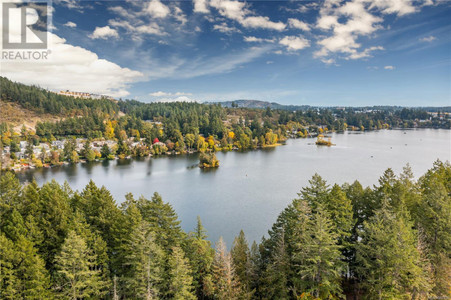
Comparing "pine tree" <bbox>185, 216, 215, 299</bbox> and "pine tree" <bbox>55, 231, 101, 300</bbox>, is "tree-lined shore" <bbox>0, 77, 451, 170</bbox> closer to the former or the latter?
"pine tree" <bbox>55, 231, 101, 300</bbox>

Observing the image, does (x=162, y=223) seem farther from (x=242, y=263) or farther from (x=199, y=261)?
(x=242, y=263)

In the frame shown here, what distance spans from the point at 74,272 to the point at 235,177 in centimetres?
4344

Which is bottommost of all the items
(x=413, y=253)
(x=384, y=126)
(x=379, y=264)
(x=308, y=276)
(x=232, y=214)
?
(x=232, y=214)

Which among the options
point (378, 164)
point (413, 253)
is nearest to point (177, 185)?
point (413, 253)

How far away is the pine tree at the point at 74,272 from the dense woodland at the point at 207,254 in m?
0.06

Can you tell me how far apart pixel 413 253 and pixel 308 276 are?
19.1 feet

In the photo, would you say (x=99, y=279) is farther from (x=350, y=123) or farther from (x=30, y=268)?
(x=350, y=123)

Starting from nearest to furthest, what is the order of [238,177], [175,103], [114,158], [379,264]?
[379,264]
[238,177]
[114,158]
[175,103]

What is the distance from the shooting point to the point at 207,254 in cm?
1822

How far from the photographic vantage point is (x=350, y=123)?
583 feet

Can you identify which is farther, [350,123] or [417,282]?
[350,123]

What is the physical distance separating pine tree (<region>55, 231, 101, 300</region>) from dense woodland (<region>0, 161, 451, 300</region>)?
6 centimetres

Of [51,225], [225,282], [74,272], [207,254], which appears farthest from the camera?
[207,254]

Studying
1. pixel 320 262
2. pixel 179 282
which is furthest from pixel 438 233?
pixel 179 282
